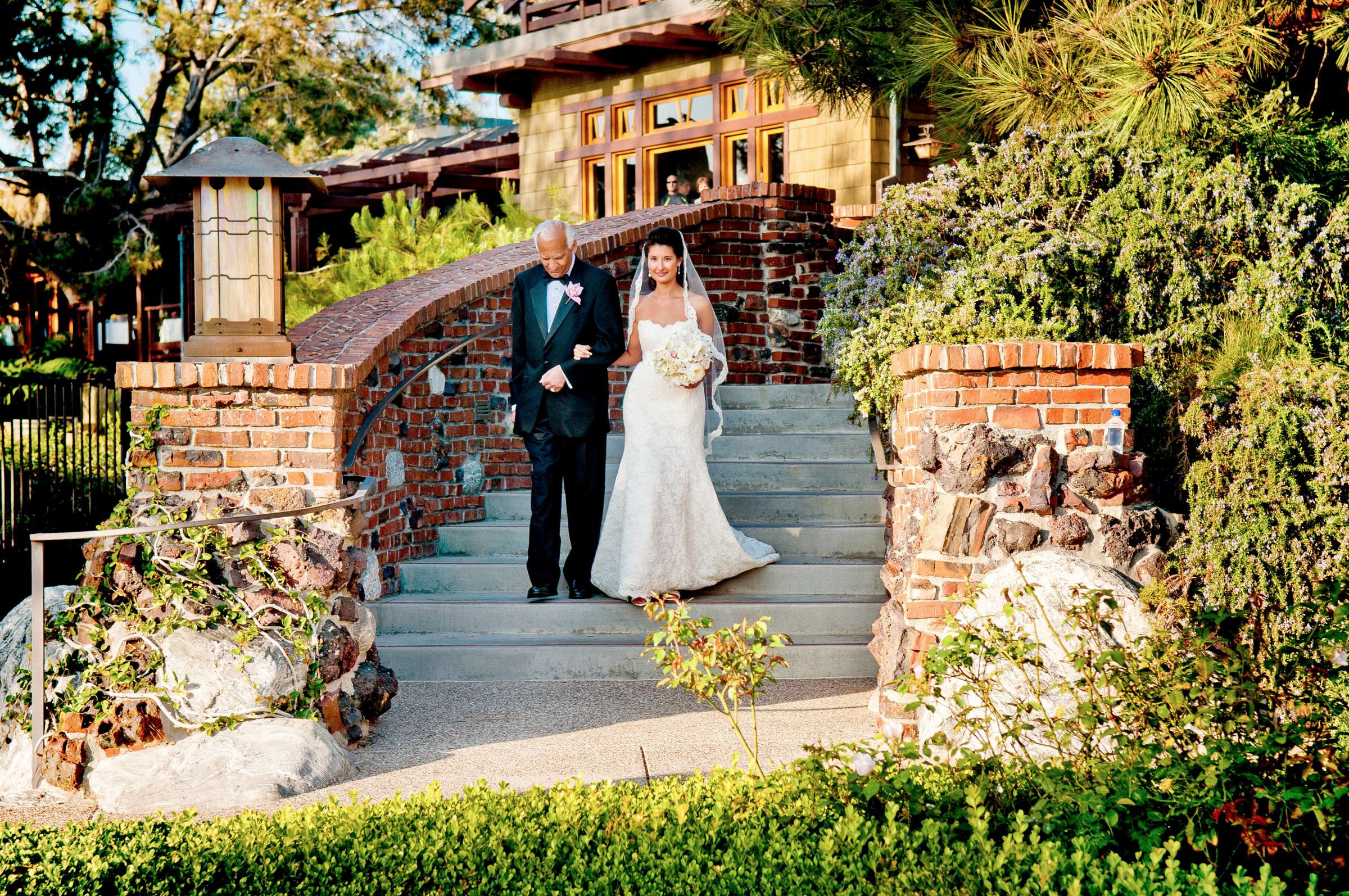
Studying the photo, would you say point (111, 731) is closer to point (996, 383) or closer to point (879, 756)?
point (879, 756)

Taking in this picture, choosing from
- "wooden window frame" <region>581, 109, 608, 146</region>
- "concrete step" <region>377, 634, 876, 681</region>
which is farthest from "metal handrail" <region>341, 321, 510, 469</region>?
"wooden window frame" <region>581, 109, 608, 146</region>

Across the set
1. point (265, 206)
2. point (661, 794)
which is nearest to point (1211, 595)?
point (661, 794)

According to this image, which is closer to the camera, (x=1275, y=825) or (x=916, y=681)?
(x=1275, y=825)

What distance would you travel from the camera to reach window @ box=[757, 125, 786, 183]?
14.8 meters

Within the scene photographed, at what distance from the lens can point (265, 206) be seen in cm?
538

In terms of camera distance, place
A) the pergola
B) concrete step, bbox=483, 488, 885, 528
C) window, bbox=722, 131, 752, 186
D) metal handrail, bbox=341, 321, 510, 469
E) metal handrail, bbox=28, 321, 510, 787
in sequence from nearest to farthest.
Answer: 1. metal handrail, bbox=28, 321, 510, 787
2. metal handrail, bbox=341, 321, 510, 469
3. concrete step, bbox=483, 488, 885, 528
4. the pergola
5. window, bbox=722, 131, 752, 186

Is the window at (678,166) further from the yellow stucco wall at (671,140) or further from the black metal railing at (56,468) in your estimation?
the black metal railing at (56,468)

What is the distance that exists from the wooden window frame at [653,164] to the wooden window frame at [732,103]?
52 cm

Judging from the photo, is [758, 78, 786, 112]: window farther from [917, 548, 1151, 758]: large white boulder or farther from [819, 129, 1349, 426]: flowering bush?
[917, 548, 1151, 758]: large white boulder

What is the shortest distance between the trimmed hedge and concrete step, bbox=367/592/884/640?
9.64 feet

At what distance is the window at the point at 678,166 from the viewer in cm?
1559

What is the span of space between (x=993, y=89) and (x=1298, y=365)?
9.17 feet

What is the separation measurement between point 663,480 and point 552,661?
101 centimetres

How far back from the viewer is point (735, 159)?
15242 millimetres
